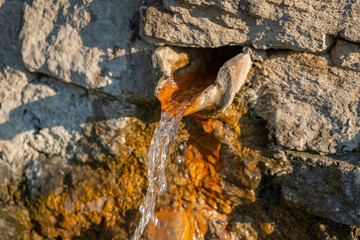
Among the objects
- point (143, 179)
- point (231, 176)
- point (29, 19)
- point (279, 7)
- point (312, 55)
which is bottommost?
point (143, 179)

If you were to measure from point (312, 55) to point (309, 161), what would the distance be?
577 millimetres

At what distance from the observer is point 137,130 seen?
2.26m

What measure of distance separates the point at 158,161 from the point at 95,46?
79 cm

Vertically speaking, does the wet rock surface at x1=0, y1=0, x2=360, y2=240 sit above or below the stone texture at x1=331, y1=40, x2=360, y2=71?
below

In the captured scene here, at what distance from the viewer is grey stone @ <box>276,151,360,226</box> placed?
185 centimetres

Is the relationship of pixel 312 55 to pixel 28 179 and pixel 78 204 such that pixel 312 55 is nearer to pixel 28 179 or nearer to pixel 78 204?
pixel 78 204

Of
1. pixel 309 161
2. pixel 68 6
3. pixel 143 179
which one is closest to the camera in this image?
pixel 309 161

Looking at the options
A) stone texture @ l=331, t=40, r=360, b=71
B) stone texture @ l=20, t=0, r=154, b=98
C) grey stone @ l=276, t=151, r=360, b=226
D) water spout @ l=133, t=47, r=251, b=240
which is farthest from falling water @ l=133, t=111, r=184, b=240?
stone texture @ l=331, t=40, r=360, b=71

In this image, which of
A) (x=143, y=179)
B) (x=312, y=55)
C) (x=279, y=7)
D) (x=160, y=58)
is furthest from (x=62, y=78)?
(x=312, y=55)

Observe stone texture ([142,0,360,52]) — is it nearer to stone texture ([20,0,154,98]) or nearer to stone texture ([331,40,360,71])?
stone texture ([331,40,360,71])

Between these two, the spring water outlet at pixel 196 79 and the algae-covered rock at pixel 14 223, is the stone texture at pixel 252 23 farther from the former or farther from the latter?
the algae-covered rock at pixel 14 223

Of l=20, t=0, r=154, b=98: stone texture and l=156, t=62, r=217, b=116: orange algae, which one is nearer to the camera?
l=156, t=62, r=217, b=116: orange algae

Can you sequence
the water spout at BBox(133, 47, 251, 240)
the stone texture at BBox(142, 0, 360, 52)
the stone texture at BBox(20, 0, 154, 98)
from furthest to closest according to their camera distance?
the stone texture at BBox(20, 0, 154, 98), the water spout at BBox(133, 47, 251, 240), the stone texture at BBox(142, 0, 360, 52)

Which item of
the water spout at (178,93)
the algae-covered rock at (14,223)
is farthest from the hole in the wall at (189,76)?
the algae-covered rock at (14,223)
